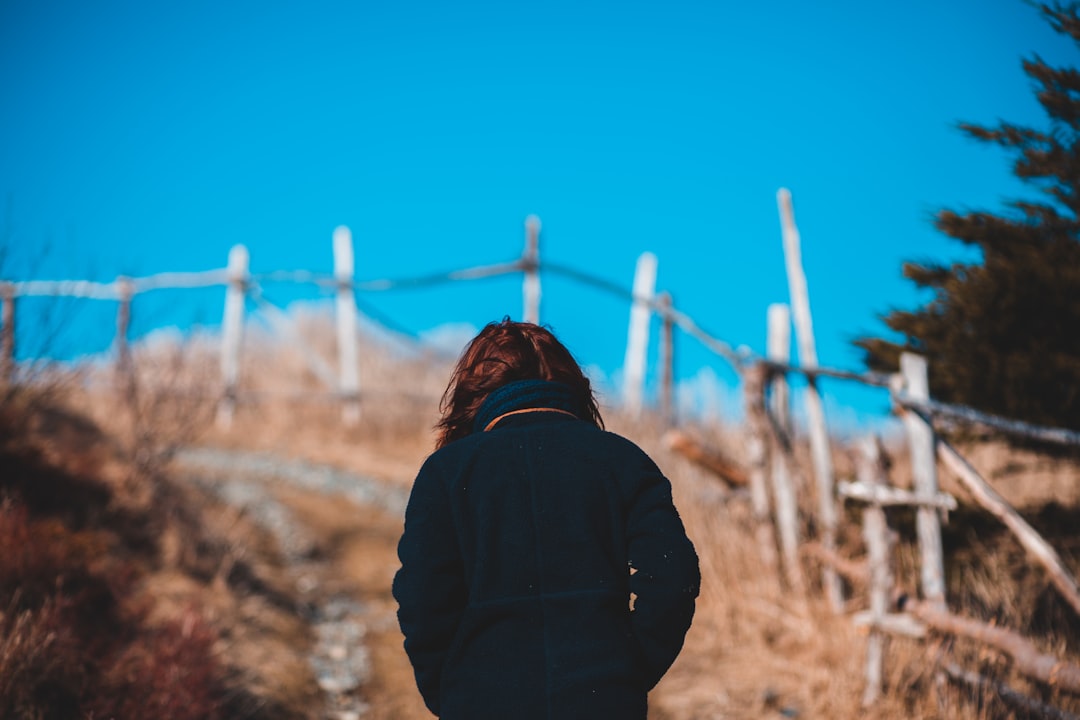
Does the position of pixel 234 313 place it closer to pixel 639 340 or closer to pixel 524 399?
pixel 639 340

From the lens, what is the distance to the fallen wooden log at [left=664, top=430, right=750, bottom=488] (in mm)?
5566

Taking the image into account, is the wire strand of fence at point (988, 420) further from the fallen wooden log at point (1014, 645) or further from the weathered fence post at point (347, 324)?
the weathered fence post at point (347, 324)

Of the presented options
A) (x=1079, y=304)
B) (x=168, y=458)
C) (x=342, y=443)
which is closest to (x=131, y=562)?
(x=168, y=458)

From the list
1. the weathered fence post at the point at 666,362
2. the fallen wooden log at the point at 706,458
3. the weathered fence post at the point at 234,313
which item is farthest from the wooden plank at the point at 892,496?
the weathered fence post at the point at 234,313

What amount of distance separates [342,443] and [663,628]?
1061 centimetres

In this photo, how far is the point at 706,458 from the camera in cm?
583

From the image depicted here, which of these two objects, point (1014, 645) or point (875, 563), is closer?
point (1014, 645)

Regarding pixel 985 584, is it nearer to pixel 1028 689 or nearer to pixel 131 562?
pixel 1028 689

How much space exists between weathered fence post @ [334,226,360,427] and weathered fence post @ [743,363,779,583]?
7.93 metres

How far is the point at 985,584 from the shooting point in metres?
4.29

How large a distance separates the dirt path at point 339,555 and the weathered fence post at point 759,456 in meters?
2.50

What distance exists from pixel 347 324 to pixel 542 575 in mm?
11457

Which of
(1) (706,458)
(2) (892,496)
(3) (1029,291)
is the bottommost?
(2) (892,496)

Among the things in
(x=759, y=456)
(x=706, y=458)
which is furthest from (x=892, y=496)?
(x=706, y=458)
